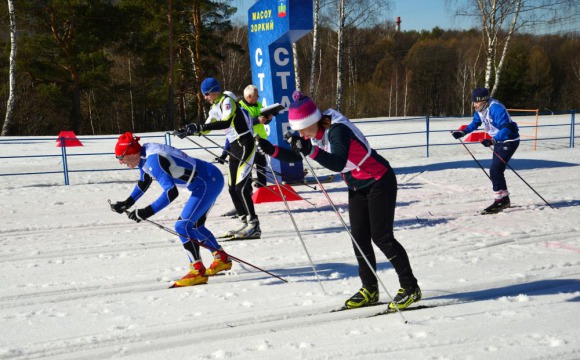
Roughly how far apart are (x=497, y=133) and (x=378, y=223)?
15.1 feet

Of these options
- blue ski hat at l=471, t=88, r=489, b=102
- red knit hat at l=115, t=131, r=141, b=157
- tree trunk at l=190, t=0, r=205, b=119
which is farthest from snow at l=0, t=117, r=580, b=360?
tree trunk at l=190, t=0, r=205, b=119

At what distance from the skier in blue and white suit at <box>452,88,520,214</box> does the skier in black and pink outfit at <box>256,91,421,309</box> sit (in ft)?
13.9

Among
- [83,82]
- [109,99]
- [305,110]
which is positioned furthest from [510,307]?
[109,99]

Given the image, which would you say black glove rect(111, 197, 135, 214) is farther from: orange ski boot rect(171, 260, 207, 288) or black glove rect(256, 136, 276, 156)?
black glove rect(256, 136, 276, 156)

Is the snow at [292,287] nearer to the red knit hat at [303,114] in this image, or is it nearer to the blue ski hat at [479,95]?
the red knit hat at [303,114]

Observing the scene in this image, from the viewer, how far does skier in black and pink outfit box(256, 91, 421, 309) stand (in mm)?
4086

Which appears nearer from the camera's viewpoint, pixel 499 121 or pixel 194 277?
pixel 194 277

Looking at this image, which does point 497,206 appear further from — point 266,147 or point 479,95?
point 266,147

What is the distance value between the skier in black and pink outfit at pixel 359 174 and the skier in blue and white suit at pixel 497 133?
423 centimetres

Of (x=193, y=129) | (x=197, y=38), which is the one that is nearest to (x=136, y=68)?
(x=197, y=38)

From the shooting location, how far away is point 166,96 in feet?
101

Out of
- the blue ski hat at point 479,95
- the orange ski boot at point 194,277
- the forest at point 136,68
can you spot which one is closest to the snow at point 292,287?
the orange ski boot at point 194,277

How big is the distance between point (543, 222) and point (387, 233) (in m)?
4.21

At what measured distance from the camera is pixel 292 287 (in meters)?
5.20
